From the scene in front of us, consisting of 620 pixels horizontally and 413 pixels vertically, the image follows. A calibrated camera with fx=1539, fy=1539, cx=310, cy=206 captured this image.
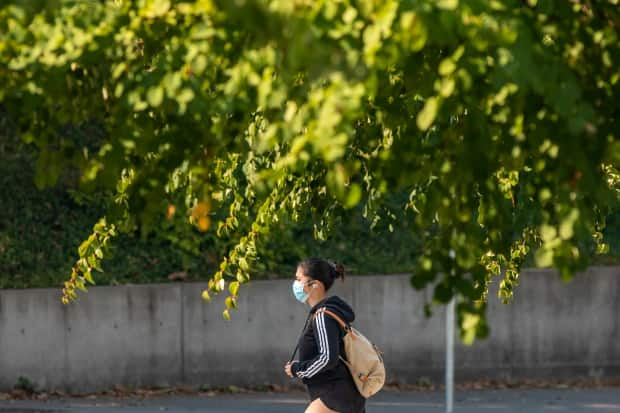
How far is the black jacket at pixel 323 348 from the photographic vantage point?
809 cm

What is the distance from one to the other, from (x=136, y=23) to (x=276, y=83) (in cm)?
49

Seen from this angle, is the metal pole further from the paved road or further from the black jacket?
the black jacket

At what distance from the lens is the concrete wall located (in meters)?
14.7

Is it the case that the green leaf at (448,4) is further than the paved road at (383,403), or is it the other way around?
the paved road at (383,403)

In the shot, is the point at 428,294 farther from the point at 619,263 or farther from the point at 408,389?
the point at 619,263

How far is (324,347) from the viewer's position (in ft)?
26.5

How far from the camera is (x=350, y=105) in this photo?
4.32 metres

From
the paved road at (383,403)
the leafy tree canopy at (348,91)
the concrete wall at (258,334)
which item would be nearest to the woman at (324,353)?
the leafy tree canopy at (348,91)

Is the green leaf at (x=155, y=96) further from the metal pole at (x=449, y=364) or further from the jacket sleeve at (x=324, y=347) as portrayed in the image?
the metal pole at (x=449, y=364)

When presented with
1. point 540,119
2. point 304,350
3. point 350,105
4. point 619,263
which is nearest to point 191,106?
point 350,105

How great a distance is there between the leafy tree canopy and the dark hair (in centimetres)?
280

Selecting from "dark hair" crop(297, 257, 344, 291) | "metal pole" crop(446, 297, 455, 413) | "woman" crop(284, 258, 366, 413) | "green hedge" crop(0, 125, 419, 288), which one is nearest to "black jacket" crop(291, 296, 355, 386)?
"woman" crop(284, 258, 366, 413)

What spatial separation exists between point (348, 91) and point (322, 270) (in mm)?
4033

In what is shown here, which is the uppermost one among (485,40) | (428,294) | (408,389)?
(485,40)
